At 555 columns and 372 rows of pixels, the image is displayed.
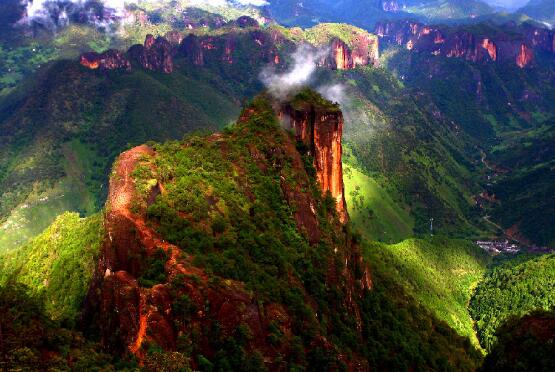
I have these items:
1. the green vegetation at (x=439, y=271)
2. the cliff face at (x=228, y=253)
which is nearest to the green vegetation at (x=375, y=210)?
the green vegetation at (x=439, y=271)

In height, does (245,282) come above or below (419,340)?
above

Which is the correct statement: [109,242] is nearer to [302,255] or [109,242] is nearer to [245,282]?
[245,282]

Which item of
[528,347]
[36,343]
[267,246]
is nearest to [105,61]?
[267,246]

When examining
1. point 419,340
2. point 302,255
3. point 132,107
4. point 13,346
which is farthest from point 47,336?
point 132,107

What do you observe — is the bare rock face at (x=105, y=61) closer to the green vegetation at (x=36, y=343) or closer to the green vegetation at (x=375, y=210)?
the green vegetation at (x=375, y=210)

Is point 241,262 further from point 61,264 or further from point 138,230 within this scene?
point 61,264

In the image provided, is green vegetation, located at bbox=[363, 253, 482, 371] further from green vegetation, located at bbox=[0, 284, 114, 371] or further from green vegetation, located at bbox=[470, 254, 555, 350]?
green vegetation, located at bbox=[0, 284, 114, 371]
